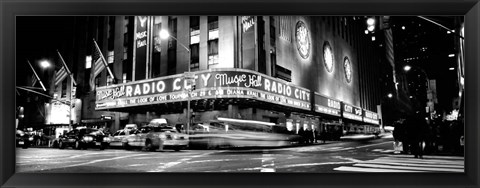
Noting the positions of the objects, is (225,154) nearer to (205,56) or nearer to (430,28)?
(205,56)

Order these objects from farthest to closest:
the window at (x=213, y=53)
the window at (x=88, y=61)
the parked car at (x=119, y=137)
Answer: the window at (x=213, y=53) < the parked car at (x=119, y=137) < the window at (x=88, y=61)

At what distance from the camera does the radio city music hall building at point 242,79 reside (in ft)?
35.0

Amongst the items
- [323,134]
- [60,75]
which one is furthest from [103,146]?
[323,134]

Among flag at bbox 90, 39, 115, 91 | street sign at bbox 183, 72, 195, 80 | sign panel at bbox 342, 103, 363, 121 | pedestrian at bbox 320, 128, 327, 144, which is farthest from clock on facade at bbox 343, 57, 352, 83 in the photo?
flag at bbox 90, 39, 115, 91

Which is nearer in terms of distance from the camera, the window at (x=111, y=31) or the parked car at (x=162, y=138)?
the window at (x=111, y=31)

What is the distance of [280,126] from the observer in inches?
457

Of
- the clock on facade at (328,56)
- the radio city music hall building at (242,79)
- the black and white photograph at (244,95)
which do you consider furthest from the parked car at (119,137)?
the clock on facade at (328,56)

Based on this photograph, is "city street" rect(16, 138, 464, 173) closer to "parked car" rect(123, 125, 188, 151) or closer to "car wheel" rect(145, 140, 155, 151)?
"parked car" rect(123, 125, 188, 151)

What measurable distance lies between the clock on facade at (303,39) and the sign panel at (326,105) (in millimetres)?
1635

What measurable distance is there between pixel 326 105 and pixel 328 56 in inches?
70.6

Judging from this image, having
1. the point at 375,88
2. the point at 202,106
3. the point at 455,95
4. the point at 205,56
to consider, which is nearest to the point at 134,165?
the point at 202,106

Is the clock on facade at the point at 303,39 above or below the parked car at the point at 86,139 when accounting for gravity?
above

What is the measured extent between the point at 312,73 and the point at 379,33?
2.85 meters
